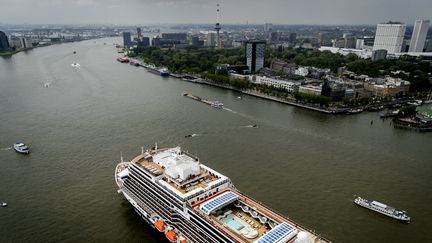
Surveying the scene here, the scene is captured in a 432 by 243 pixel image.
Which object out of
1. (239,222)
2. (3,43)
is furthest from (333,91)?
(3,43)

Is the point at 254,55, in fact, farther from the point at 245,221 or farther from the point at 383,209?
the point at 245,221

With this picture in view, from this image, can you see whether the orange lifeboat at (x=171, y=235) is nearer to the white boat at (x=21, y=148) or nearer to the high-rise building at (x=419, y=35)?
the white boat at (x=21, y=148)

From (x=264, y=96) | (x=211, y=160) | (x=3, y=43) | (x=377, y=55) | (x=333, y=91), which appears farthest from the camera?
(x=3, y=43)

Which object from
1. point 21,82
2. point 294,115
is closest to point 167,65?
point 21,82

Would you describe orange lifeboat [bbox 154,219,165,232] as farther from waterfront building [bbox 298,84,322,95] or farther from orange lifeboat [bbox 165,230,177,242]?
waterfront building [bbox 298,84,322,95]

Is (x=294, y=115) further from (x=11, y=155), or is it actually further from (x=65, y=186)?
(x=11, y=155)

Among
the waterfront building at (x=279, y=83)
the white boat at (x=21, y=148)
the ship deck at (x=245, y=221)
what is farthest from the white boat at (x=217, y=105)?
the ship deck at (x=245, y=221)

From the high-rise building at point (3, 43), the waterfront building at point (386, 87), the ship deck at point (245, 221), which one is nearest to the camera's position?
the ship deck at point (245, 221)

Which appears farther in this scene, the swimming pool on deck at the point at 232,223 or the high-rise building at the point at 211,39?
the high-rise building at the point at 211,39

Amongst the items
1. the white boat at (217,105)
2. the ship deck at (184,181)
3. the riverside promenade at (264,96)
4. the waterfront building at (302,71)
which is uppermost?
the ship deck at (184,181)
